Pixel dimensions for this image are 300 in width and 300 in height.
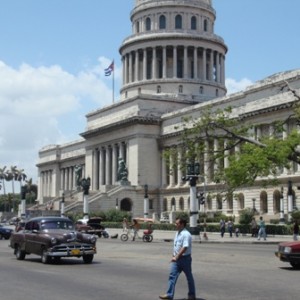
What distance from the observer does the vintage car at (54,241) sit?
2253 centimetres

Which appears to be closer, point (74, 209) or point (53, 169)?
point (74, 209)

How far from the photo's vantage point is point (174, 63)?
10362 cm

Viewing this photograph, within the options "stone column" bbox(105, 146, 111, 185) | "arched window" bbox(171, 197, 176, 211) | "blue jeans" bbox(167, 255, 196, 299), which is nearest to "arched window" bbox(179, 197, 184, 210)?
"arched window" bbox(171, 197, 176, 211)

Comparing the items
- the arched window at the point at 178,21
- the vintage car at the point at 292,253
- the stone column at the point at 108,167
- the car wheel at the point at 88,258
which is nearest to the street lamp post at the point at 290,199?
the car wheel at the point at 88,258

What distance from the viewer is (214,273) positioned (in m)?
19.5

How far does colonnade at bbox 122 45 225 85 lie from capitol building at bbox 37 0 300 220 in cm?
17

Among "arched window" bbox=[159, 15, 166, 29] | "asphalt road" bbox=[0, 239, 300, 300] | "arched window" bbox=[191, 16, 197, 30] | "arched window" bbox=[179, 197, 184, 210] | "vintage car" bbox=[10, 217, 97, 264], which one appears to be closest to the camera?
"asphalt road" bbox=[0, 239, 300, 300]

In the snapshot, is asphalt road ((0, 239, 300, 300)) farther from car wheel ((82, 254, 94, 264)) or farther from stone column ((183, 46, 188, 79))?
stone column ((183, 46, 188, 79))

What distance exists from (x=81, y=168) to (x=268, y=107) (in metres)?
48.6

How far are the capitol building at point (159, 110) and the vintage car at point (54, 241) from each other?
167 ft

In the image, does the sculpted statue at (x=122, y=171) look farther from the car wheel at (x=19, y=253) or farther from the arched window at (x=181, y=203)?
the car wheel at (x=19, y=253)

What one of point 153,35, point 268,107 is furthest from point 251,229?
point 153,35

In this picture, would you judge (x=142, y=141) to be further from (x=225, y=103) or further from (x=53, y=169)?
(x=53, y=169)

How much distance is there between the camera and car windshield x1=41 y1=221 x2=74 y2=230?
23964mm
